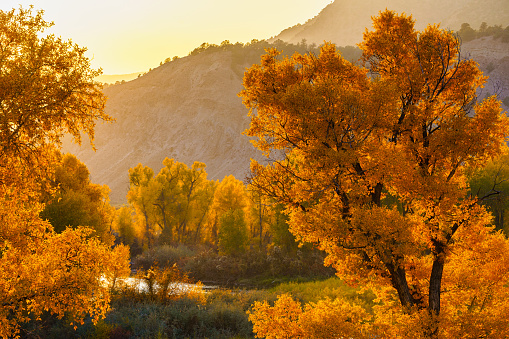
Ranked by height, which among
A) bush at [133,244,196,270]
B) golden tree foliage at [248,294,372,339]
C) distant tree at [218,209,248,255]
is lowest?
bush at [133,244,196,270]

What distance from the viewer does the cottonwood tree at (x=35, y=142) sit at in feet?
23.3

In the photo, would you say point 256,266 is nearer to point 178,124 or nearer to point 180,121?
point 178,124

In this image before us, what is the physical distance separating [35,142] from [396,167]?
25.9 ft

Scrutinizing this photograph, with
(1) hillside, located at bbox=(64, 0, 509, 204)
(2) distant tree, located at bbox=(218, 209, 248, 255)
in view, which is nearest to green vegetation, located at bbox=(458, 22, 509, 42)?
(1) hillside, located at bbox=(64, 0, 509, 204)

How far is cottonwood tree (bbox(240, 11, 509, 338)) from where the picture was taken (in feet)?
27.5

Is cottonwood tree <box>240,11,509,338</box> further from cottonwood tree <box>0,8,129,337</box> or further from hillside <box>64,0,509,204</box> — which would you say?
hillside <box>64,0,509,204</box>

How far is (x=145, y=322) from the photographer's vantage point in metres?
16.7

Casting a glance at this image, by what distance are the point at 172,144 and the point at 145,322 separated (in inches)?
4347

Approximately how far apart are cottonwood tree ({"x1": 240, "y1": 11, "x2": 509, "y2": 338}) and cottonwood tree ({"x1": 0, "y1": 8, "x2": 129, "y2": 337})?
4.41 m

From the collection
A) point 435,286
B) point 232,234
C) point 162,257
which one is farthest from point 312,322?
point 162,257

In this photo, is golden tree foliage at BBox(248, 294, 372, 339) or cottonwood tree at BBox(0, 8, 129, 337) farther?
golden tree foliage at BBox(248, 294, 372, 339)

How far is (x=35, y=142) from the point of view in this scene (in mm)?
7586

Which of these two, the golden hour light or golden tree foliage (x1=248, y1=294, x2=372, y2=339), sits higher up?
the golden hour light

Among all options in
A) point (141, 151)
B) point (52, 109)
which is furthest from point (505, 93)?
point (52, 109)
